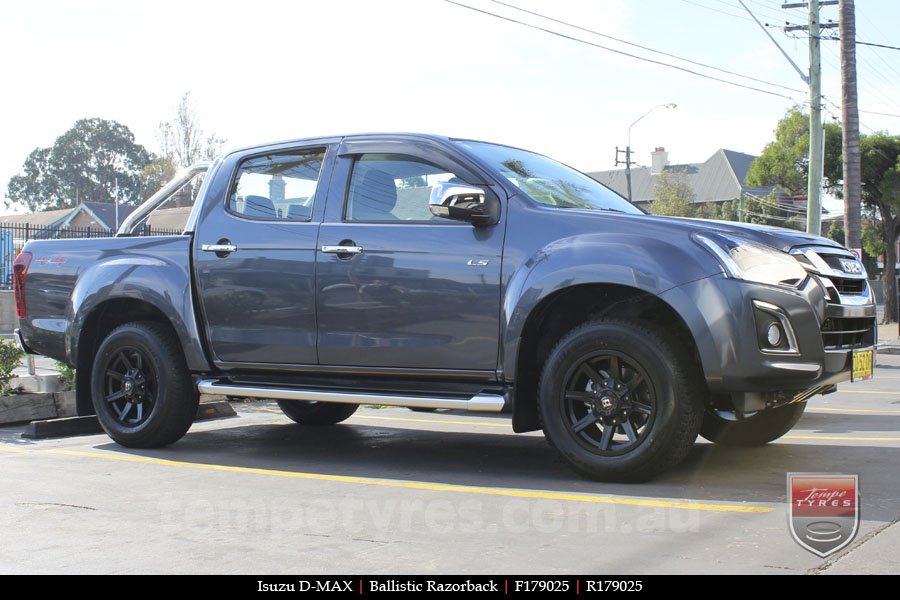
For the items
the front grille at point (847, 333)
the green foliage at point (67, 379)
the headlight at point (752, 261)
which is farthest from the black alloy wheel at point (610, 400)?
the green foliage at point (67, 379)

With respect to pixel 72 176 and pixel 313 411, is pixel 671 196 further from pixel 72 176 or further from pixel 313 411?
pixel 72 176

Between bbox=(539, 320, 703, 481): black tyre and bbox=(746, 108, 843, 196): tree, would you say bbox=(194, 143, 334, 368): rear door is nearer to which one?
bbox=(539, 320, 703, 481): black tyre

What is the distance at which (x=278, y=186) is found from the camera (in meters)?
6.41

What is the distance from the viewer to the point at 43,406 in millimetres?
7910

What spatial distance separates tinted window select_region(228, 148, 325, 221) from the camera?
6242mm

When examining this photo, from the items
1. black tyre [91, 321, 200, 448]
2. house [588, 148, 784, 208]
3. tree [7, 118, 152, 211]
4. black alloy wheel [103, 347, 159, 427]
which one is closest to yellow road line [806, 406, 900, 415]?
black tyre [91, 321, 200, 448]

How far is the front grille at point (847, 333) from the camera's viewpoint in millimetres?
4879

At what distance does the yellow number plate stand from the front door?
1816 millimetres

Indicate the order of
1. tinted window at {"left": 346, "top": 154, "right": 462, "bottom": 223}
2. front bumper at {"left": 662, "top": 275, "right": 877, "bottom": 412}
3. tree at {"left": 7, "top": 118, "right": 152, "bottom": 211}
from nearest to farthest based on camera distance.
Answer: front bumper at {"left": 662, "top": 275, "right": 877, "bottom": 412} → tinted window at {"left": 346, "top": 154, "right": 462, "bottom": 223} → tree at {"left": 7, "top": 118, "right": 152, "bottom": 211}

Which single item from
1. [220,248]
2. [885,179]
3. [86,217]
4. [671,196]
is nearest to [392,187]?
[220,248]

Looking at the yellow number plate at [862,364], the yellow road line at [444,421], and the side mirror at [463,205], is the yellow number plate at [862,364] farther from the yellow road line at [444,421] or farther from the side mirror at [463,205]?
the yellow road line at [444,421]

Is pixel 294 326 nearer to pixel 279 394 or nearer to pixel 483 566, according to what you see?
pixel 279 394

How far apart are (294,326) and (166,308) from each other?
Result: 3.38 ft
